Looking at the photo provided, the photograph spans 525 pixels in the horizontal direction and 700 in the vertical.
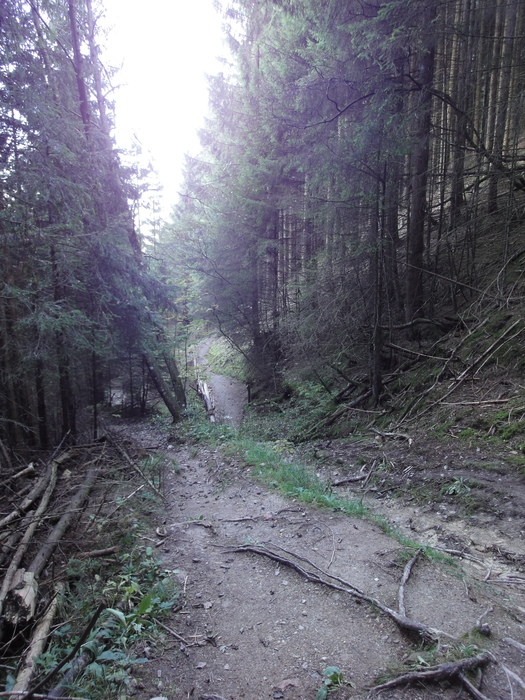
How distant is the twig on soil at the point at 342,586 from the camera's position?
2553 mm

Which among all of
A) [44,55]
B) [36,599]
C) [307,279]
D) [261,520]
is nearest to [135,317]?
[307,279]

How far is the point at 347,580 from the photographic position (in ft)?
11.3

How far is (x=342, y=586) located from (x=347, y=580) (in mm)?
126

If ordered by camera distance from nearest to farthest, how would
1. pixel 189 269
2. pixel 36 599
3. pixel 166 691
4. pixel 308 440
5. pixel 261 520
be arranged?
pixel 166 691 < pixel 36 599 < pixel 261 520 < pixel 308 440 < pixel 189 269

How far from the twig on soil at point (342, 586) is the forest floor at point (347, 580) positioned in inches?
1.8

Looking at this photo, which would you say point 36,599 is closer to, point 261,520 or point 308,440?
point 261,520

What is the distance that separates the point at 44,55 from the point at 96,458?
8778mm

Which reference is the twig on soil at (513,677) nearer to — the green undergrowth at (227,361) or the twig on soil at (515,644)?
the twig on soil at (515,644)

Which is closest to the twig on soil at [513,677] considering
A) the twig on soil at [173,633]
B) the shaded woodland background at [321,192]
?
the twig on soil at [173,633]

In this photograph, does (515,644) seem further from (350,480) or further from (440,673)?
(350,480)

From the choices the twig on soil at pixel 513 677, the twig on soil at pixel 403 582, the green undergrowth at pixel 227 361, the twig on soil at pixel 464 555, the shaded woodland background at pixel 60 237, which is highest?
the shaded woodland background at pixel 60 237

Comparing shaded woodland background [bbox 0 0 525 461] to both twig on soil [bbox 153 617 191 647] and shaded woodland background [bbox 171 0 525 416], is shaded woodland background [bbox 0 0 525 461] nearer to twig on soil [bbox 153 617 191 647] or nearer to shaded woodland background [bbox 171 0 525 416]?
shaded woodland background [bbox 171 0 525 416]

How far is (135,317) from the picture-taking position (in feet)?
37.5

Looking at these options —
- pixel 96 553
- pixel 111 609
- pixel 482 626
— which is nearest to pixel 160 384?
pixel 96 553
